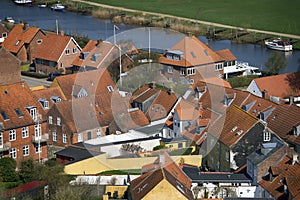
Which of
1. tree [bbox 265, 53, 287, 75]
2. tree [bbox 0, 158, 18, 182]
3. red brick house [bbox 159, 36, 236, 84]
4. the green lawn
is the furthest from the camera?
the green lawn

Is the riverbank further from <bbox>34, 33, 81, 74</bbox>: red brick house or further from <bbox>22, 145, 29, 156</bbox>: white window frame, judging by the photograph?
<bbox>22, 145, 29, 156</bbox>: white window frame

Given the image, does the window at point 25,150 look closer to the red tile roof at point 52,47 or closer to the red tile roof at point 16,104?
the red tile roof at point 16,104

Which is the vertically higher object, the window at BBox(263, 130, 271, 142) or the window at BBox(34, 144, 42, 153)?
the window at BBox(263, 130, 271, 142)

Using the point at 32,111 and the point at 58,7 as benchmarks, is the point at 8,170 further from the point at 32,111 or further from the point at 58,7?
the point at 58,7

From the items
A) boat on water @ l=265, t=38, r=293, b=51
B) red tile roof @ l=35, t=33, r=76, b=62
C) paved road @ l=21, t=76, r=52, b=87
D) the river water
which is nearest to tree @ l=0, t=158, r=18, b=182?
paved road @ l=21, t=76, r=52, b=87

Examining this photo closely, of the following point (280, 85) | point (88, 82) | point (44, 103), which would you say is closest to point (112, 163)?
point (44, 103)

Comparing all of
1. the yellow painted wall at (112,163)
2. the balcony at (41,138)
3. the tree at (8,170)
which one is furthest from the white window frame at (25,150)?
the yellow painted wall at (112,163)

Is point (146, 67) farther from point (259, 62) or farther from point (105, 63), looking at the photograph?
point (259, 62)

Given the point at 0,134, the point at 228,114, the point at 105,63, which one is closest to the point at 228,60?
the point at 105,63
